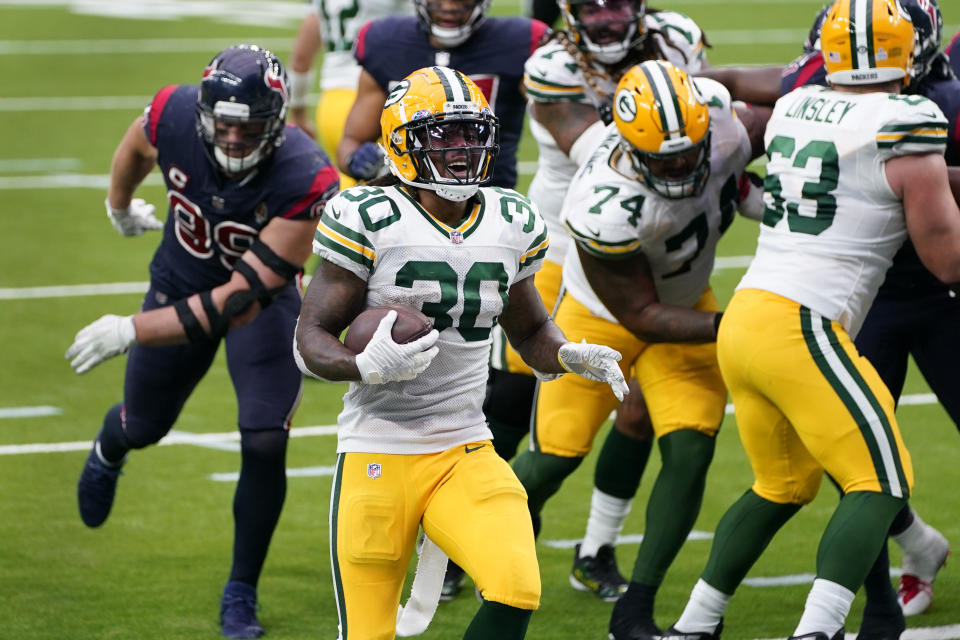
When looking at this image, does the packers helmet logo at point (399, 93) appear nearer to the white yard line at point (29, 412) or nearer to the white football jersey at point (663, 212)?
the white football jersey at point (663, 212)

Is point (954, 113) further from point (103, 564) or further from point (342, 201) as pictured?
point (103, 564)

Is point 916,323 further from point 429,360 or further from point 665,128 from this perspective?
point 429,360

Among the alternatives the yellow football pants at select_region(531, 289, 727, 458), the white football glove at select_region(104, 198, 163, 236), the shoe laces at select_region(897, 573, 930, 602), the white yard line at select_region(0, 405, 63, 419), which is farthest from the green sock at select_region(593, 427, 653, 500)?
the white yard line at select_region(0, 405, 63, 419)

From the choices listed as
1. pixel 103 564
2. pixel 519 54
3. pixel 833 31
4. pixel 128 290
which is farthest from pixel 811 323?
pixel 128 290

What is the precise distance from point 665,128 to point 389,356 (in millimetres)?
1206

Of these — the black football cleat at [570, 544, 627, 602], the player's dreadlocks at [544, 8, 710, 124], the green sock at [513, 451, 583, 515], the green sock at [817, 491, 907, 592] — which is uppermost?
the player's dreadlocks at [544, 8, 710, 124]

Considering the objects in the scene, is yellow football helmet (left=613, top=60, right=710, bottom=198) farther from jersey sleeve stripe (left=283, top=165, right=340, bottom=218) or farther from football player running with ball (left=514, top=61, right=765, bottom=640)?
jersey sleeve stripe (left=283, top=165, right=340, bottom=218)

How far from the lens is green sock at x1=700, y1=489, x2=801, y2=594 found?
4105mm

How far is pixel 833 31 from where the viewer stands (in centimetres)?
396

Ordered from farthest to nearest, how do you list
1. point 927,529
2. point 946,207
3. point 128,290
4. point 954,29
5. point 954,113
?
point 954,29
point 128,290
point 927,529
point 954,113
point 946,207

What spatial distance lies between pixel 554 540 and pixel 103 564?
1573 millimetres

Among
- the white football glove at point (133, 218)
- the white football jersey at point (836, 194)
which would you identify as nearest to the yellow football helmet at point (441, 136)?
the white football jersey at point (836, 194)

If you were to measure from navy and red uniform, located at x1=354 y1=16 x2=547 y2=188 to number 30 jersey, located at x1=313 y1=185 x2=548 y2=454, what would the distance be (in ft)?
6.83

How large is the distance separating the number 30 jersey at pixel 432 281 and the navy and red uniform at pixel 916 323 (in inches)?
50.0
